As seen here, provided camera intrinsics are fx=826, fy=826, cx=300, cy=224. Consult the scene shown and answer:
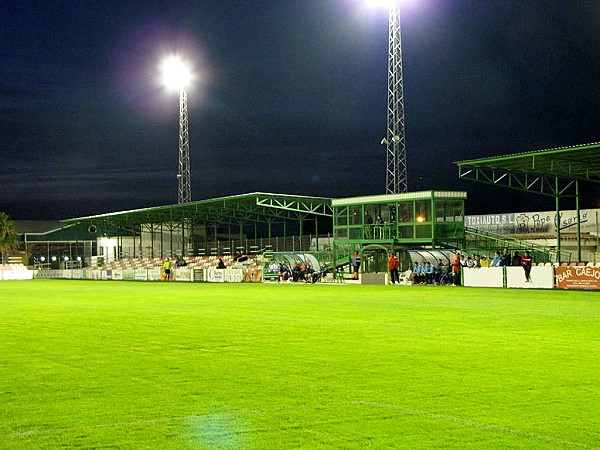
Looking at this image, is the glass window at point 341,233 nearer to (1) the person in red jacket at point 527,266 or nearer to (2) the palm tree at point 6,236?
(1) the person in red jacket at point 527,266

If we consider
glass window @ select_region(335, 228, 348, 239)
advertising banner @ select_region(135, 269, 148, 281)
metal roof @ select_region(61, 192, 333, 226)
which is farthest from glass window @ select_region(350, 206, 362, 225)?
→ advertising banner @ select_region(135, 269, 148, 281)

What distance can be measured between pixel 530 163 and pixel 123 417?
36.5m

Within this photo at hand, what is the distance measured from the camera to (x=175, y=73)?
6850cm

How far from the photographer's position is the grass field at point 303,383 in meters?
7.47

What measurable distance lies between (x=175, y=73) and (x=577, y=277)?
42843 millimetres

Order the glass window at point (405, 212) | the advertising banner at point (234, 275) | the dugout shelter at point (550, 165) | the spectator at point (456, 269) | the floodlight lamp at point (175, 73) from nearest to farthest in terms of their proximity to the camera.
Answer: the dugout shelter at point (550, 165) → the spectator at point (456, 269) → the glass window at point (405, 212) → the advertising banner at point (234, 275) → the floodlight lamp at point (175, 73)

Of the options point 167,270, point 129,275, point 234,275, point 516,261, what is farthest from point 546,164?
point 129,275

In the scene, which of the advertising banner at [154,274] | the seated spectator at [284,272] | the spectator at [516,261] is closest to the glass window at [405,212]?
the seated spectator at [284,272]

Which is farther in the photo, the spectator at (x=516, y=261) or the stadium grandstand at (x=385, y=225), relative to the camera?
the stadium grandstand at (x=385, y=225)

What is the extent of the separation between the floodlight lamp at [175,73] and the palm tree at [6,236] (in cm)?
4205

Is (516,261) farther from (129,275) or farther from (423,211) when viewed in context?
(129,275)

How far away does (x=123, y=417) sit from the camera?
326 inches

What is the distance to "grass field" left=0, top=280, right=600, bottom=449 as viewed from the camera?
294 inches

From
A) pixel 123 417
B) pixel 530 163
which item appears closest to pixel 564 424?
pixel 123 417
